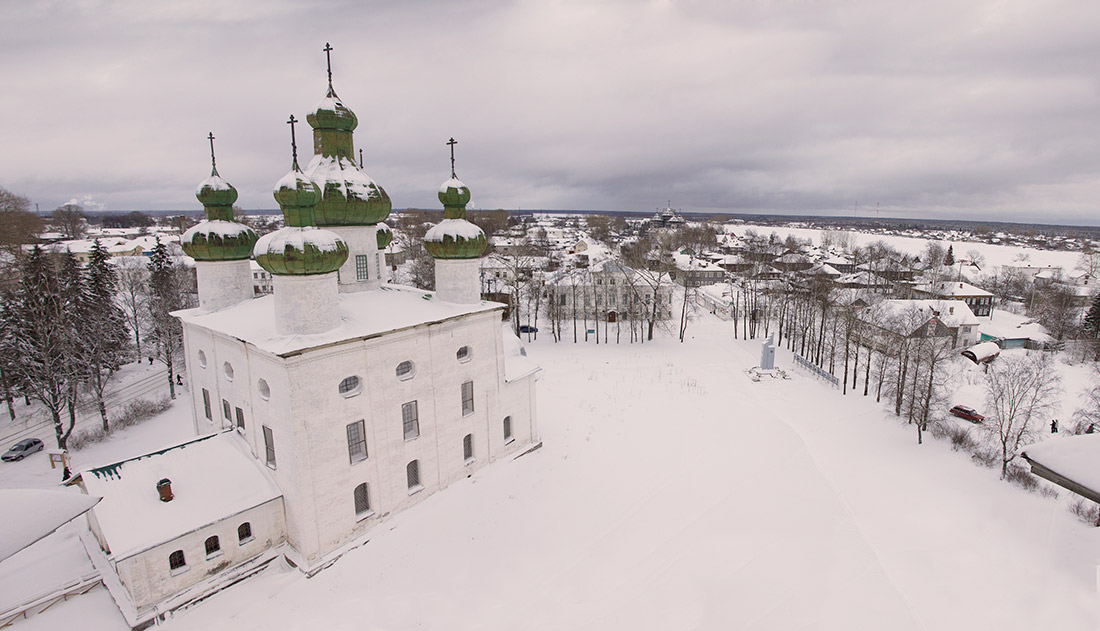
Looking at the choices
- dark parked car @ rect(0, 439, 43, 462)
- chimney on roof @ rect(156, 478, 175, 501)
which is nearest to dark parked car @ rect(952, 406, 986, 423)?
chimney on roof @ rect(156, 478, 175, 501)

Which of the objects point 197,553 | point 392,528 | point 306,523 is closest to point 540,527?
point 392,528

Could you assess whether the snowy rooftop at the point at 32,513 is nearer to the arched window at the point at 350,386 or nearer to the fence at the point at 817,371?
the arched window at the point at 350,386

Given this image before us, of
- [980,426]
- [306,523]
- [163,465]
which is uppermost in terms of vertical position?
[163,465]

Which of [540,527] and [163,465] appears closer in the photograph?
[163,465]

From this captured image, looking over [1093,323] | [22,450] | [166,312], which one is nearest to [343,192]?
[22,450]

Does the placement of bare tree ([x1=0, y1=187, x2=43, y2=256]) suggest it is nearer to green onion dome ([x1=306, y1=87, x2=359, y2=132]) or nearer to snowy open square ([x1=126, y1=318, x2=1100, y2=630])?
green onion dome ([x1=306, y1=87, x2=359, y2=132])

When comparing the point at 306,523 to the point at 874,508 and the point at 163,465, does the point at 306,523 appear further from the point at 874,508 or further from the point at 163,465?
the point at 874,508
